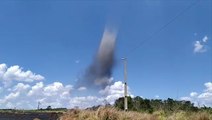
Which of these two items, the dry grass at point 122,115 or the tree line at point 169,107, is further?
the tree line at point 169,107

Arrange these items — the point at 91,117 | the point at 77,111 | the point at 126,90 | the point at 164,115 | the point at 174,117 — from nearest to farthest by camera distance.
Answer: the point at 174,117, the point at 164,115, the point at 91,117, the point at 77,111, the point at 126,90

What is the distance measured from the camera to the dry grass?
955 inches

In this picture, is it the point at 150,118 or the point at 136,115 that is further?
the point at 136,115

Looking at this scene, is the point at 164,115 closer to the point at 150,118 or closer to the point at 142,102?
the point at 150,118

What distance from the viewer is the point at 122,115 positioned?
28672mm

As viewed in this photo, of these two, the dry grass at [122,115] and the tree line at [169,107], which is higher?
the tree line at [169,107]

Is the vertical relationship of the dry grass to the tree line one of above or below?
below

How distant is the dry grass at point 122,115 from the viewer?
2425 centimetres

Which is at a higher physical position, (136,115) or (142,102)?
(142,102)

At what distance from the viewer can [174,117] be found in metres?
25.4

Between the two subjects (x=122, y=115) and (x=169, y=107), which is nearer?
(x=122, y=115)

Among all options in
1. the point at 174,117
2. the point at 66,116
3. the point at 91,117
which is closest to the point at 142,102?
the point at 66,116

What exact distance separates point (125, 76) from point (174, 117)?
1874 centimetres

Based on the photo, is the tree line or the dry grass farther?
the tree line
